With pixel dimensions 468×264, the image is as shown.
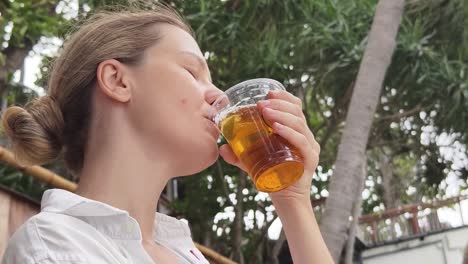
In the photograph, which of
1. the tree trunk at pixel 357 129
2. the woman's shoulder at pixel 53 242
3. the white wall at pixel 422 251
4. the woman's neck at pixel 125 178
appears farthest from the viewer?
the white wall at pixel 422 251

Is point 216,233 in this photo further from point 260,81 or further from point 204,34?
point 260,81

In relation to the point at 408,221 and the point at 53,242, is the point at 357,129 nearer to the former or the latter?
the point at 53,242

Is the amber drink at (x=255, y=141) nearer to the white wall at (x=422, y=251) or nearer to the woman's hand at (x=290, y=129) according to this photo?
the woman's hand at (x=290, y=129)

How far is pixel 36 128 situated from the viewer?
1.10 meters

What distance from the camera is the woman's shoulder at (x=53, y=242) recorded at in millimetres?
775

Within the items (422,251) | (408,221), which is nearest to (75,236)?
(408,221)

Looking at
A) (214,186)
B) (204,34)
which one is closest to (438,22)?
(204,34)

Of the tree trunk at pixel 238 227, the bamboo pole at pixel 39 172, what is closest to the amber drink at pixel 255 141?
the bamboo pole at pixel 39 172

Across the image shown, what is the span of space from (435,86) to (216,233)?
2278 mm

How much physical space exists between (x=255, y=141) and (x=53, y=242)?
360 millimetres

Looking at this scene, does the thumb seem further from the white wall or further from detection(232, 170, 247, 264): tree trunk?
the white wall

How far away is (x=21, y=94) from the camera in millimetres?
4250

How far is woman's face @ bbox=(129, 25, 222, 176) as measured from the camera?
39.5 inches

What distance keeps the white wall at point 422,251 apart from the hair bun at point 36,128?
316 inches
